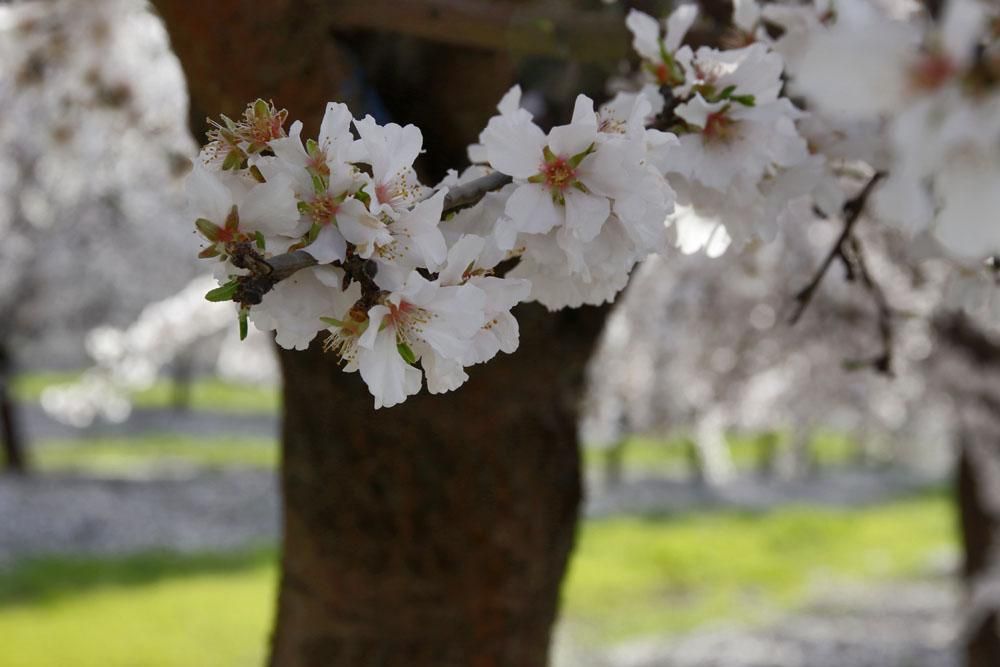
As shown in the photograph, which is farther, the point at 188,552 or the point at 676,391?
the point at 188,552

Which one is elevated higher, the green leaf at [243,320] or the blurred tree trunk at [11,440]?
the blurred tree trunk at [11,440]

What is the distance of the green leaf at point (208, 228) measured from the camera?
0.74 meters

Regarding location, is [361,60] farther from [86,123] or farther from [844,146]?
[86,123]

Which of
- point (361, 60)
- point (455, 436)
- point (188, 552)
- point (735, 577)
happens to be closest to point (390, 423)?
point (455, 436)

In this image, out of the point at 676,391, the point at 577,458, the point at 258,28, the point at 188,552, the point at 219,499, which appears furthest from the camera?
the point at 219,499

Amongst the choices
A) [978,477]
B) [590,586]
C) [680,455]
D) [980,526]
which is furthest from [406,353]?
[680,455]

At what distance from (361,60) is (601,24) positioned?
21.7 inches

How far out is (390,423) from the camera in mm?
1857

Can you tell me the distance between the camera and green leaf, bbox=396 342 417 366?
76 cm

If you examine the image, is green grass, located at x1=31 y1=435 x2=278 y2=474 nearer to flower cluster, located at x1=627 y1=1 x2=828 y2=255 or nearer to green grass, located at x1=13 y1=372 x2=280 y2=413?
green grass, located at x1=13 y1=372 x2=280 y2=413

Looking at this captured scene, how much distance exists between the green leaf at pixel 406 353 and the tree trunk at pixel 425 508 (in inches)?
42.5

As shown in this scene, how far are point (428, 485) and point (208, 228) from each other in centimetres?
122

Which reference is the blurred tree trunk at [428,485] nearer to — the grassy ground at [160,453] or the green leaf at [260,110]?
the green leaf at [260,110]

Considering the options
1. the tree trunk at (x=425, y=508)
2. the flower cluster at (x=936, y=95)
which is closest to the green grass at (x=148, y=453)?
the tree trunk at (x=425, y=508)
